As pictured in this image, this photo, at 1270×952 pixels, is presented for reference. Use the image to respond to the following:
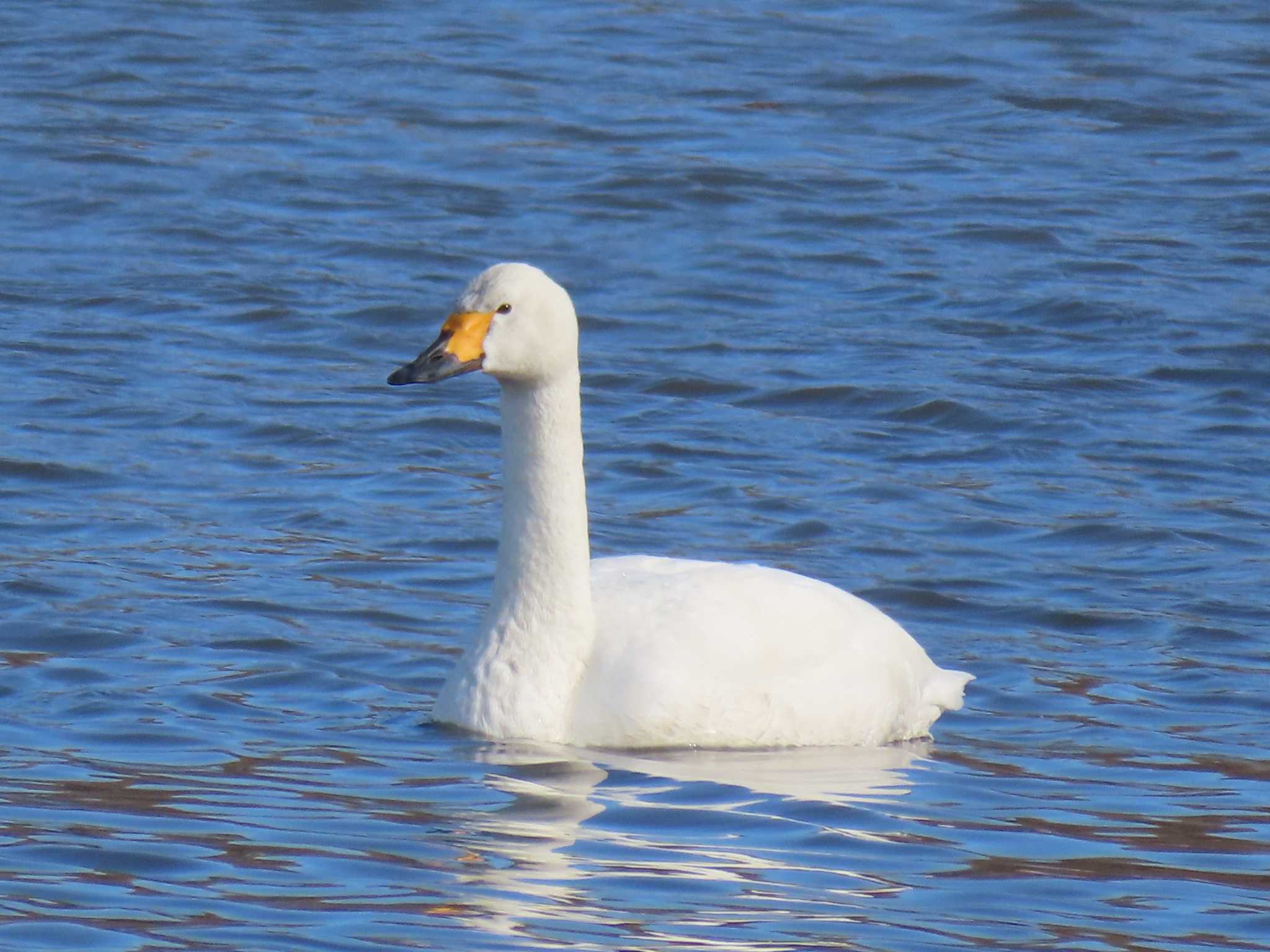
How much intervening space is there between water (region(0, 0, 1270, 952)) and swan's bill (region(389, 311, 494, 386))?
3.28 feet

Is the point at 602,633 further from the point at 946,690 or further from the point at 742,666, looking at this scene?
the point at 946,690

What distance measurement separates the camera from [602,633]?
7250 mm

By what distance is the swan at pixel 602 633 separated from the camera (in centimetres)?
699

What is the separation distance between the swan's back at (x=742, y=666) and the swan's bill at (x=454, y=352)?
2.92 ft

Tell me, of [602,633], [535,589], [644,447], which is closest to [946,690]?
[602,633]

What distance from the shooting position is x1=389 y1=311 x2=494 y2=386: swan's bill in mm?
6836

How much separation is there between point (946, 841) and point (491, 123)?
1171cm

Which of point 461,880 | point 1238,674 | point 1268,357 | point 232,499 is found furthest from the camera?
point 1268,357

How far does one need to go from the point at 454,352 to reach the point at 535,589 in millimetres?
781

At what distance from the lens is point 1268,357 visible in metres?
12.6

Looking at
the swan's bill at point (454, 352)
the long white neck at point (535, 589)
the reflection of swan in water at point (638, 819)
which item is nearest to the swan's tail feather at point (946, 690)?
the reflection of swan in water at point (638, 819)

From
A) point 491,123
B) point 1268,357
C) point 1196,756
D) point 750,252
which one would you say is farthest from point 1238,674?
point 491,123

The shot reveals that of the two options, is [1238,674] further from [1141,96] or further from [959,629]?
[1141,96]

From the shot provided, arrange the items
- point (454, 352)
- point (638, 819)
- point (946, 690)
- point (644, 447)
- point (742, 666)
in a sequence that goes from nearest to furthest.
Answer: point (638, 819)
point (454, 352)
point (742, 666)
point (946, 690)
point (644, 447)
